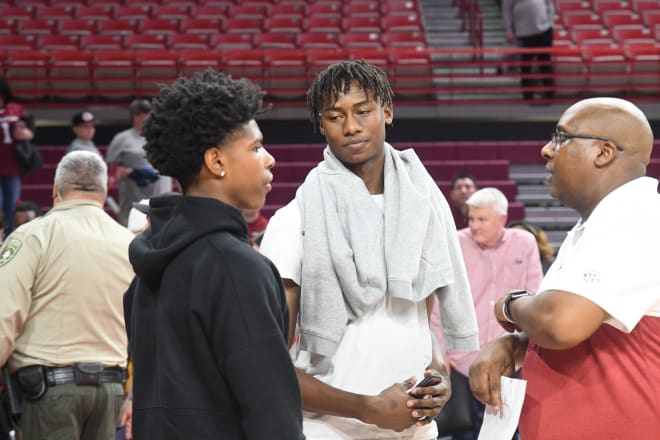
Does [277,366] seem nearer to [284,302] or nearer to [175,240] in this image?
[284,302]

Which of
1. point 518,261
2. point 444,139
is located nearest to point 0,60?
point 444,139

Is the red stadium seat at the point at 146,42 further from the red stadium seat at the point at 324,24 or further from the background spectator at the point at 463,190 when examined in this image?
the background spectator at the point at 463,190

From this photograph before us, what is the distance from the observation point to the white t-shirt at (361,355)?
2340mm

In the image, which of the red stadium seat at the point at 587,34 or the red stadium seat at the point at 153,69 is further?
the red stadium seat at the point at 587,34

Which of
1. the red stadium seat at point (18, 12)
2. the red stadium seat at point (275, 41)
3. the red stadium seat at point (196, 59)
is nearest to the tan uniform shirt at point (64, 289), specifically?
the red stadium seat at point (196, 59)

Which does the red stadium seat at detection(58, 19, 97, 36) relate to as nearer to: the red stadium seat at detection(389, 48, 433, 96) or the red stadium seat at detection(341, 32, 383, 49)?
the red stadium seat at detection(341, 32, 383, 49)

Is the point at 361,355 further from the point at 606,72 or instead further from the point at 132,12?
the point at 132,12

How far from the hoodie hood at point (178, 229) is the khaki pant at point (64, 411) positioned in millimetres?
1956

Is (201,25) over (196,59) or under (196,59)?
over

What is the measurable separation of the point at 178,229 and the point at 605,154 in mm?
1040

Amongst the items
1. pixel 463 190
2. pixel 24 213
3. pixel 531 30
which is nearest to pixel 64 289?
pixel 24 213

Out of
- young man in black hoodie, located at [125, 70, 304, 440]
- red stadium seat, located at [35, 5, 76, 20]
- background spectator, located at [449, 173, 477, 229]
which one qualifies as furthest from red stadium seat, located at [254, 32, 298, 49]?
young man in black hoodie, located at [125, 70, 304, 440]

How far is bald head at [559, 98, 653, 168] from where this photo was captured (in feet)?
7.30

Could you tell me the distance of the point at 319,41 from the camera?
12.4 m
